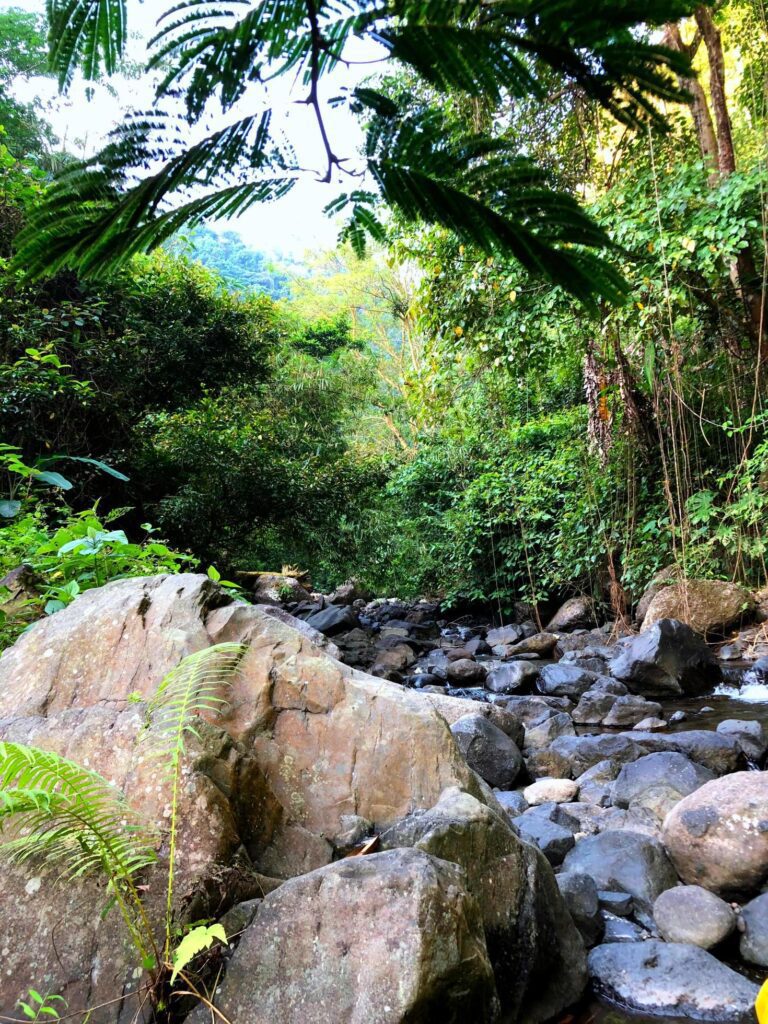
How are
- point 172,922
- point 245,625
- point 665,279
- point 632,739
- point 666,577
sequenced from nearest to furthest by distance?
point 172,922 < point 245,625 < point 632,739 < point 665,279 < point 666,577

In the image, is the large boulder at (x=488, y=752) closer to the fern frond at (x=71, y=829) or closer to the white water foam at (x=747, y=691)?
the white water foam at (x=747, y=691)

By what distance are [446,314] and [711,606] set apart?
16.1 feet

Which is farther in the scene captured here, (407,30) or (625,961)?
(625,961)

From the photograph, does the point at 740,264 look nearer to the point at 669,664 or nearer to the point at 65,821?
the point at 669,664

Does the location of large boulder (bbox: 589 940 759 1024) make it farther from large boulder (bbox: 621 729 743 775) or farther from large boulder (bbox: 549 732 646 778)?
large boulder (bbox: 549 732 646 778)

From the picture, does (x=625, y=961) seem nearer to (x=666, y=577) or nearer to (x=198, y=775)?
(x=198, y=775)

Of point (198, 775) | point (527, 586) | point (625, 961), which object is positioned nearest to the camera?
point (198, 775)

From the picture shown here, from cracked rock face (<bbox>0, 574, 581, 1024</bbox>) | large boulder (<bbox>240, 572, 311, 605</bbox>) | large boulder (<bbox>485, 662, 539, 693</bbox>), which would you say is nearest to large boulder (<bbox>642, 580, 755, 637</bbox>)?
large boulder (<bbox>485, 662, 539, 693</bbox>)

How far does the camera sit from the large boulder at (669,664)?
23.5 feet

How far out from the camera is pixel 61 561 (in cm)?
423

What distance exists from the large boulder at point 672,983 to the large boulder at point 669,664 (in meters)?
4.81

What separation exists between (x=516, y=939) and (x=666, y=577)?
768 centimetres

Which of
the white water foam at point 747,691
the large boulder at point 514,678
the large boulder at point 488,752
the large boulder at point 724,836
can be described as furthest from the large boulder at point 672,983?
the large boulder at point 514,678

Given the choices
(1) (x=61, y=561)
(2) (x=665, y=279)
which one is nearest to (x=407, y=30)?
(1) (x=61, y=561)
